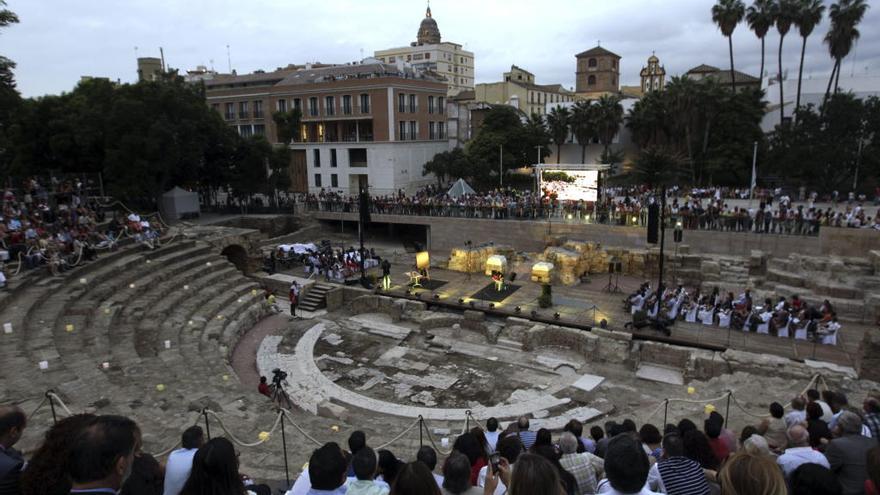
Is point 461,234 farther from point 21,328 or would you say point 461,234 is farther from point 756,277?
point 21,328

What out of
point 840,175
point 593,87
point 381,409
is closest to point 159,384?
point 381,409

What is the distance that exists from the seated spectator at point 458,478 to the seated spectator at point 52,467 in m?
2.85

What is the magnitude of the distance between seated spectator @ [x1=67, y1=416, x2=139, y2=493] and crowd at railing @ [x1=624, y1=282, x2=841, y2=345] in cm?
1732

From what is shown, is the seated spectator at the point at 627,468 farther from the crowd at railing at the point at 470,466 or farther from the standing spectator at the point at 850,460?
the standing spectator at the point at 850,460

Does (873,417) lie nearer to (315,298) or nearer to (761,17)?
(315,298)

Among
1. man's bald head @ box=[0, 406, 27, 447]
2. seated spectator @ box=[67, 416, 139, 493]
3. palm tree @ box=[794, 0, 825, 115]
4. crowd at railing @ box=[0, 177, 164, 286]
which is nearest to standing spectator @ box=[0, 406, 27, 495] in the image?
man's bald head @ box=[0, 406, 27, 447]

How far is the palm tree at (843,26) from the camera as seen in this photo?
127 feet

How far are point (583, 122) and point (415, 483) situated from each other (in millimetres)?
50924

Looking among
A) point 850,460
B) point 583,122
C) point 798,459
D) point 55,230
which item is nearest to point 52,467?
point 798,459

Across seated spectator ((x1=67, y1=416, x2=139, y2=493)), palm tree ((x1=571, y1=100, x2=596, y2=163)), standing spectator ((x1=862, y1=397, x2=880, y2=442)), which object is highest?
palm tree ((x1=571, y1=100, x2=596, y2=163))

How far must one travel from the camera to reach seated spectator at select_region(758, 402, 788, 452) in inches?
315

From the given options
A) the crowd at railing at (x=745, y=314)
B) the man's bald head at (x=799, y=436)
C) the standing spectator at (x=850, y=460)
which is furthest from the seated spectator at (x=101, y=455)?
the crowd at railing at (x=745, y=314)

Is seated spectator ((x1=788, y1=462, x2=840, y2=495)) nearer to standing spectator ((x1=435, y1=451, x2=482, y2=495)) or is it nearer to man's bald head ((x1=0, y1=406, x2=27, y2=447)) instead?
standing spectator ((x1=435, y1=451, x2=482, y2=495))

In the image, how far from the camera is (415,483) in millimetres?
3957
